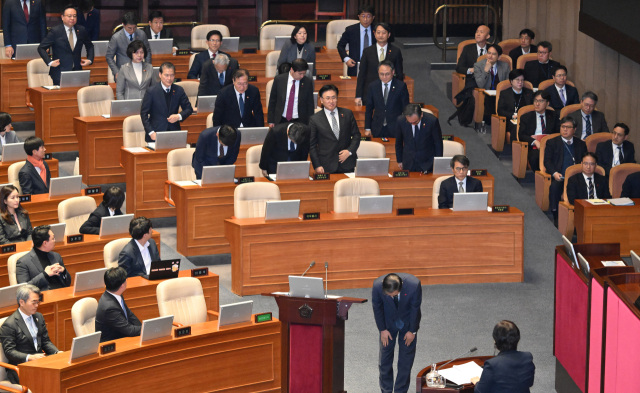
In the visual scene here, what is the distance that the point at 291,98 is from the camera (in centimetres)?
964

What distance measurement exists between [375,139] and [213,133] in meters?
1.86

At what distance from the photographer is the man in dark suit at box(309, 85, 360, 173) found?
8.90 meters

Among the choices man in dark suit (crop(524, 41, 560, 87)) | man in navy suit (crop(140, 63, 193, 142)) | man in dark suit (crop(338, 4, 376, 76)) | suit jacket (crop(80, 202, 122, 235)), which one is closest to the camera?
suit jacket (crop(80, 202, 122, 235))

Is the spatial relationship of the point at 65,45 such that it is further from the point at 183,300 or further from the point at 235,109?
the point at 183,300

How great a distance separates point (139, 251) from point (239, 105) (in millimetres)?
2693

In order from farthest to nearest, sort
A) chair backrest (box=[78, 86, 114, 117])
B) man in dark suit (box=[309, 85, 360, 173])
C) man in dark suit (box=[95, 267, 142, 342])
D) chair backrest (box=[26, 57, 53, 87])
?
chair backrest (box=[26, 57, 53, 87])
chair backrest (box=[78, 86, 114, 117])
man in dark suit (box=[309, 85, 360, 173])
man in dark suit (box=[95, 267, 142, 342])

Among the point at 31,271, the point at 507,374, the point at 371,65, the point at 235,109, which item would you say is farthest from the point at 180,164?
the point at 507,374

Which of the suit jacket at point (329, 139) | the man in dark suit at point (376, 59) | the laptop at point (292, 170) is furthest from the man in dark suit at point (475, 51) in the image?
the laptop at point (292, 170)

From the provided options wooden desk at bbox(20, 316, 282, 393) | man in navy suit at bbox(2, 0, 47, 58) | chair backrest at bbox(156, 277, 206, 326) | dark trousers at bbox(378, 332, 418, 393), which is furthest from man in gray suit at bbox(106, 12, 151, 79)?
dark trousers at bbox(378, 332, 418, 393)

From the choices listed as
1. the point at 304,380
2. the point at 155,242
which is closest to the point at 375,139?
the point at 155,242

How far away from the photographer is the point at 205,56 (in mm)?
10852

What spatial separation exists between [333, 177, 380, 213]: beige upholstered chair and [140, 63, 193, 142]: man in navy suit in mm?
2017

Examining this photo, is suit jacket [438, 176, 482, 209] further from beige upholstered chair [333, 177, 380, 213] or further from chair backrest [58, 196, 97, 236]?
chair backrest [58, 196, 97, 236]

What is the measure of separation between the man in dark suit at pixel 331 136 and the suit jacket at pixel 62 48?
3.44 meters
